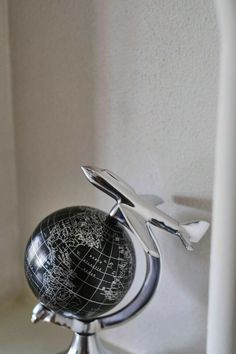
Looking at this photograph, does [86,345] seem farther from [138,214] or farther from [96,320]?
[138,214]

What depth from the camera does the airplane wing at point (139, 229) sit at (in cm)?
59

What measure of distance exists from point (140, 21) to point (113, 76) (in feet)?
0.32

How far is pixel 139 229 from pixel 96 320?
0.60 feet

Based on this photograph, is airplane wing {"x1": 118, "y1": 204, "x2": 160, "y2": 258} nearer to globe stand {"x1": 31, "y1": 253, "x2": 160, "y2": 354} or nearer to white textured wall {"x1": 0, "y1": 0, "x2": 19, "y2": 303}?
globe stand {"x1": 31, "y1": 253, "x2": 160, "y2": 354}

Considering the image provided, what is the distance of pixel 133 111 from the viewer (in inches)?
27.5

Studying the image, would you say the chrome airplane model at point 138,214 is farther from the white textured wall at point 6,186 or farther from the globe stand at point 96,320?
the white textured wall at point 6,186

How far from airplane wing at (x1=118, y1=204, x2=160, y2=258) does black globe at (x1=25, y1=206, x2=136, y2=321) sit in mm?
37

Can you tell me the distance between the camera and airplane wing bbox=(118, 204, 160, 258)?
1.93ft

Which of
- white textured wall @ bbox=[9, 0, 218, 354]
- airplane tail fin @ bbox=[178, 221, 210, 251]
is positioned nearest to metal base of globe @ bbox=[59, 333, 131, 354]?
white textured wall @ bbox=[9, 0, 218, 354]

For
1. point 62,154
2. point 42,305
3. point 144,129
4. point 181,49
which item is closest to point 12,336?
point 42,305

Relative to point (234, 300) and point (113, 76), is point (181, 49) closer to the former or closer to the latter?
point (113, 76)

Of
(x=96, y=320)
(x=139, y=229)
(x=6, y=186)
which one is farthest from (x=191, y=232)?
(x=6, y=186)

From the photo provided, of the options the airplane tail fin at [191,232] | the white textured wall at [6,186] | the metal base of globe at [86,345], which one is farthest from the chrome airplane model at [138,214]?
the white textured wall at [6,186]

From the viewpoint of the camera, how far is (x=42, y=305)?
0.67 meters
